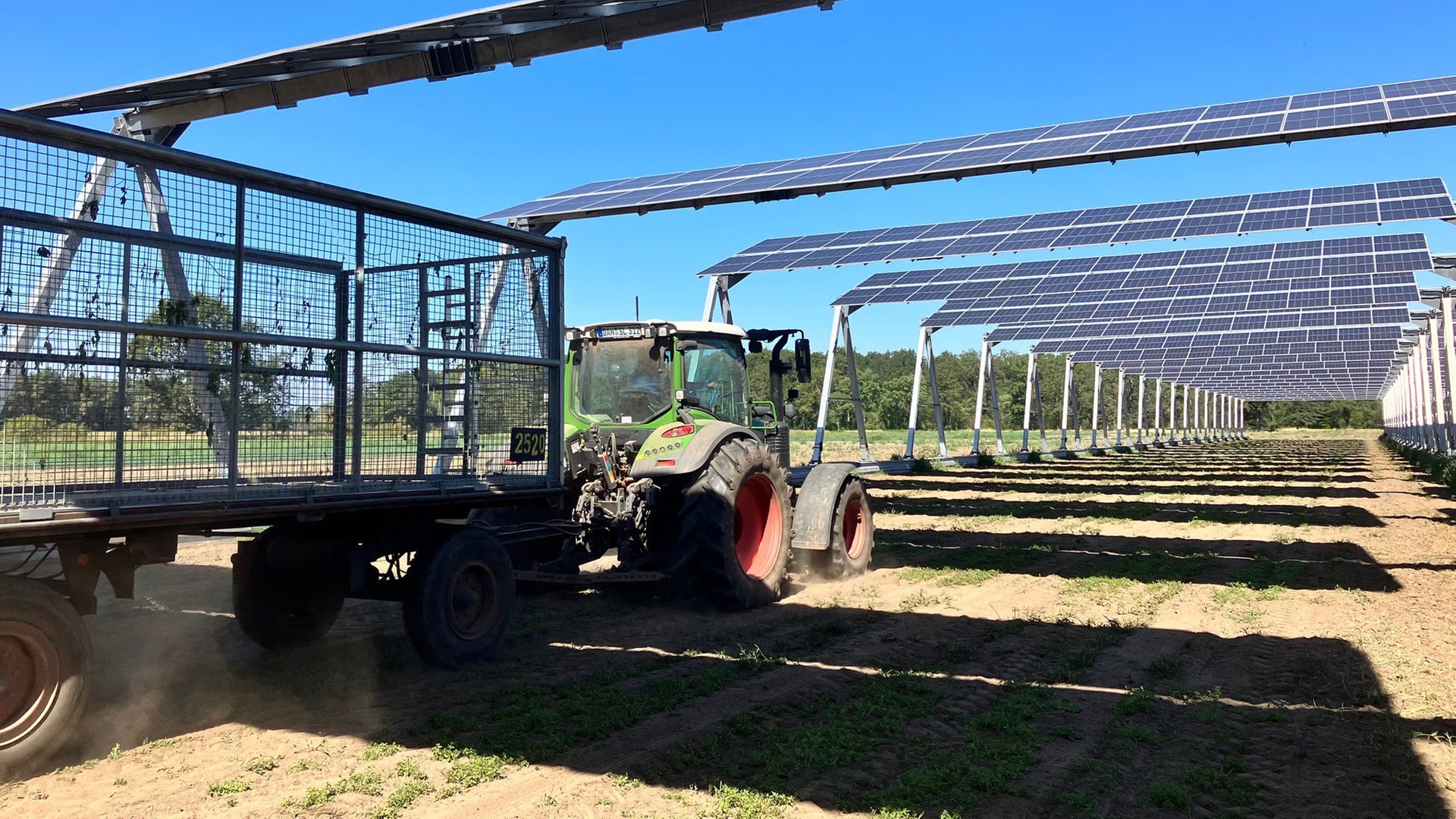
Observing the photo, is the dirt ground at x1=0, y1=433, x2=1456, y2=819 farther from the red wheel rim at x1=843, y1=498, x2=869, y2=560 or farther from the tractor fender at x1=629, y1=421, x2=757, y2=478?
the tractor fender at x1=629, y1=421, x2=757, y2=478

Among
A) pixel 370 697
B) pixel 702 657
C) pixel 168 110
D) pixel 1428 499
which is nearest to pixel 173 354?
pixel 370 697

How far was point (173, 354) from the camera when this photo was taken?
5242 mm

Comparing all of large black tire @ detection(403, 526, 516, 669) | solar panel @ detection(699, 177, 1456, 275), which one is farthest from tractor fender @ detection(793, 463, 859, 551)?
solar panel @ detection(699, 177, 1456, 275)

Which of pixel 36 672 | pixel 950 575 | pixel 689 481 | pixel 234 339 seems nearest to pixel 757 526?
pixel 689 481

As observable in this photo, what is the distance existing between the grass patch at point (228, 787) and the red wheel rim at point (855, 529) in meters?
7.05

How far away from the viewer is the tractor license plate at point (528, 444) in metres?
7.31

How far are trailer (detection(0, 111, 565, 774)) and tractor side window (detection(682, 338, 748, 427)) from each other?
80.0 inches

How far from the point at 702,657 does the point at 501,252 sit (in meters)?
3.27

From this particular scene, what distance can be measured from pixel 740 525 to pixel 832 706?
12.4ft

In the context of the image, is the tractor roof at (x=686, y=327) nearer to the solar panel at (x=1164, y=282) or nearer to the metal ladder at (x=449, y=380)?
the metal ladder at (x=449, y=380)

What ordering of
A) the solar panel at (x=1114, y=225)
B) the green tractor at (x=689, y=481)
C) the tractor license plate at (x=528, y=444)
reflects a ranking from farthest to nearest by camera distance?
the solar panel at (x=1114, y=225)
the green tractor at (x=689, y=481)
the tractor license plate at (x=528, y=444)

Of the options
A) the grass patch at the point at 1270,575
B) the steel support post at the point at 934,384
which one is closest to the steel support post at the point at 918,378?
the steel support post at the point at 934,384

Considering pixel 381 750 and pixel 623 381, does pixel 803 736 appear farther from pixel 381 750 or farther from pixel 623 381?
pixel 623 381

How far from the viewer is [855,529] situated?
35.7 feet
